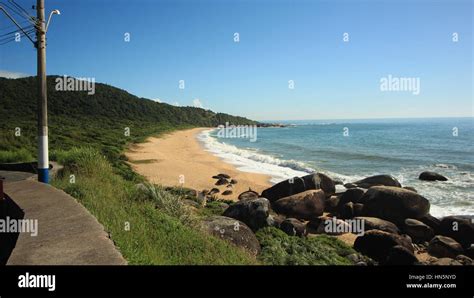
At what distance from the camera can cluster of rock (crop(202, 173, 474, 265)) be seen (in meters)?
8.46

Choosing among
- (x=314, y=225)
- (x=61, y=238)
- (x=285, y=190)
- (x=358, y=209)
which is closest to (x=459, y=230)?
(x=358, y=209)

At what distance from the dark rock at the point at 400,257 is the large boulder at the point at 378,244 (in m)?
0.31

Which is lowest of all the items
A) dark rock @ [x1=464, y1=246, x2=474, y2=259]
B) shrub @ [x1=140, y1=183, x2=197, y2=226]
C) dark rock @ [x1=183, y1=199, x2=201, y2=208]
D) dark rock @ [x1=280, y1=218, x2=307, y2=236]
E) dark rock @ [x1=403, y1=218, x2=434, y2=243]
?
dark rock @ [x1=464, y1=246, x2=474, y2=259]

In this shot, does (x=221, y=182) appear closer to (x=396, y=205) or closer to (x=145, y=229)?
(x=396, y=205)

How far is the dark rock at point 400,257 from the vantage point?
8.24m

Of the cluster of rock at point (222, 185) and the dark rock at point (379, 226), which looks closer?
the dark rock at point (379, 226)

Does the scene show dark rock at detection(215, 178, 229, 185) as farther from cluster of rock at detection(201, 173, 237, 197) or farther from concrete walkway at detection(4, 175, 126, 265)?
concrete walkway at detection(4, 175, 126, 265)

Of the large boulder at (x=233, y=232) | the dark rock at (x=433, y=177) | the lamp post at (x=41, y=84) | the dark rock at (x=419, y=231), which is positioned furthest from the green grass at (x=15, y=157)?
the dark rock at (x=433, y=177)

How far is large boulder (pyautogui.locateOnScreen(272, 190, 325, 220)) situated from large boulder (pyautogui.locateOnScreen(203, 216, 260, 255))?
461 centimetres

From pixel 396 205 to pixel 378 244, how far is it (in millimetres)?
4015

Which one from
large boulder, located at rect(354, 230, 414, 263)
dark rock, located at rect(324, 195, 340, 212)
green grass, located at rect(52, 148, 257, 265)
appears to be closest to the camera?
green grass, located at rect(52, 148, 257, 265)

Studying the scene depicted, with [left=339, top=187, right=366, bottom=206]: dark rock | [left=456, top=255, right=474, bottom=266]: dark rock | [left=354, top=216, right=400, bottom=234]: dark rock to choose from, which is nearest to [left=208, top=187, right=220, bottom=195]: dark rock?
[left=339, top=187, right=366, bottom=206]: dark rock

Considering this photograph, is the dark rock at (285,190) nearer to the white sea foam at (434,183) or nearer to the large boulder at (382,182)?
the white sea foam at (434,183)
